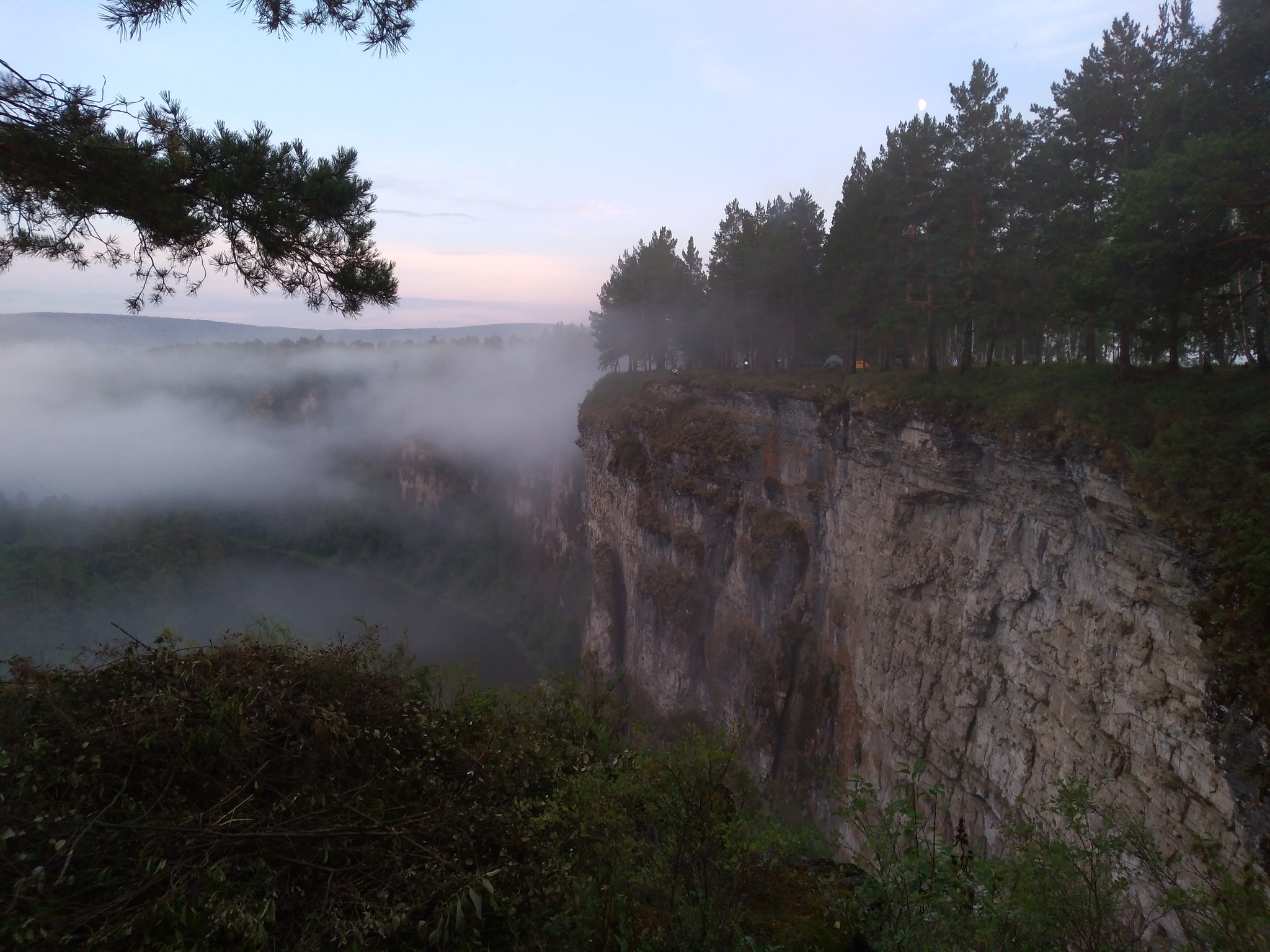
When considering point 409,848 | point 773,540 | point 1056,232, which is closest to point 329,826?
point 409,848

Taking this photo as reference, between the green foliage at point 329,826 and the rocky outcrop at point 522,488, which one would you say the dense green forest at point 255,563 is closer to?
the rocky outcrop at point 522,488

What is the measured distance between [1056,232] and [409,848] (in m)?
21.5

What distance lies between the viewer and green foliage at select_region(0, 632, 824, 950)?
4191 mm

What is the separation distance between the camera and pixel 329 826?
16.3 ft

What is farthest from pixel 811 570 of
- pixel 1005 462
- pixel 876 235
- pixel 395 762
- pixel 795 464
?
pixel 395 762

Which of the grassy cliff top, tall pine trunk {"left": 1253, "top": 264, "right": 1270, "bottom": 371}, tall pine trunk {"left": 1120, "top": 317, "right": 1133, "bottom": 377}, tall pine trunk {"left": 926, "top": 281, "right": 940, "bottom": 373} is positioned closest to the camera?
the grassy cliff top

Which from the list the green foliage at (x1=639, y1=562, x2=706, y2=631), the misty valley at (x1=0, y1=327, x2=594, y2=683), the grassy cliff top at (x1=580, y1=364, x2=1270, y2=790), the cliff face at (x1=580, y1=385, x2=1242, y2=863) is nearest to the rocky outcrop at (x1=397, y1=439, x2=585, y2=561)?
the misty valley at (x1=0, y1=327, x2=594, y2=683)

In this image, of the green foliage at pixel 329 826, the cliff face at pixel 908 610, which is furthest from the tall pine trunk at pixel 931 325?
the green foliage at pixel 329 826

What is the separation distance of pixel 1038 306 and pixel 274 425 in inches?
4694

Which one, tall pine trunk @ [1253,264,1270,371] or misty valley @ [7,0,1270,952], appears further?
tall pine trunk @ [1253,264,1270,371]

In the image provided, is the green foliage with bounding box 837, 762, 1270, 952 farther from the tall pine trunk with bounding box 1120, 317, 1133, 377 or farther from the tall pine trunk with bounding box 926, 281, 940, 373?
the tall pine trunk with bounding box 926, 281, 940, 373

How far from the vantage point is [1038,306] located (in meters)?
21.0

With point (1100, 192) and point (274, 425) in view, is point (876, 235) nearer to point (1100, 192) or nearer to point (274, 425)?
point (1100, 192)

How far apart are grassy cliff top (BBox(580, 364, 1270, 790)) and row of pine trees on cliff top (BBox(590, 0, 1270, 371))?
48.7 inches
